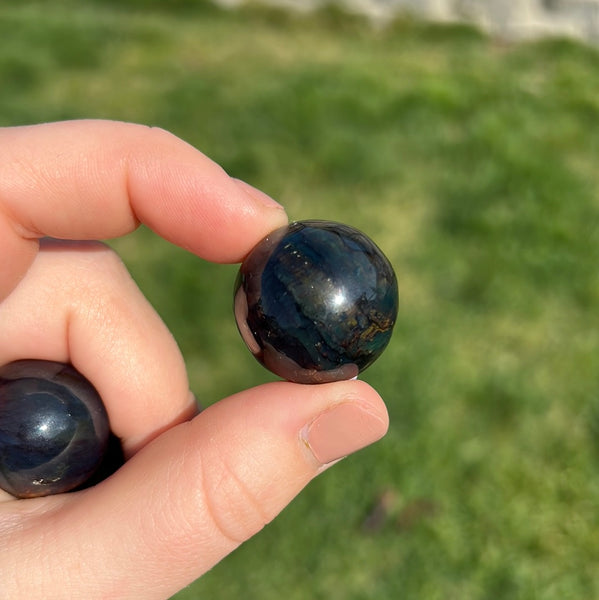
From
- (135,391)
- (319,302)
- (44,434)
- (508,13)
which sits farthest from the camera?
(508,13)

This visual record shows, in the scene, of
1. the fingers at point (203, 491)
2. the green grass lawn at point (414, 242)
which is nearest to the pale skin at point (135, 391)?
the fingers at point (203, 491)

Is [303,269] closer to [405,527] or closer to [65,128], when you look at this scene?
[65,128]

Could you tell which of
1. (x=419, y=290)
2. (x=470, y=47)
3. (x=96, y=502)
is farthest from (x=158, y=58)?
(x=96, y=502)

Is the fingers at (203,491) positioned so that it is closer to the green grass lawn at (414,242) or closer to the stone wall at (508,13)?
the green grass lawn at (414,242)

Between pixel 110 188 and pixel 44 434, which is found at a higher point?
pixel 110 188

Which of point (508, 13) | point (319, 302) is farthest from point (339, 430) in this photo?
point (508, 13)

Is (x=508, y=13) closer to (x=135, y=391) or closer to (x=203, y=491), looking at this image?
(x=135, y=391)

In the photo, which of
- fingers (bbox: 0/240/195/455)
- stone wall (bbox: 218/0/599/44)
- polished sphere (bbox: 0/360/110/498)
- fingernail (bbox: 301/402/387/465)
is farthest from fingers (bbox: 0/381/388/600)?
stone wall (bbox: 218/0/599/44)
